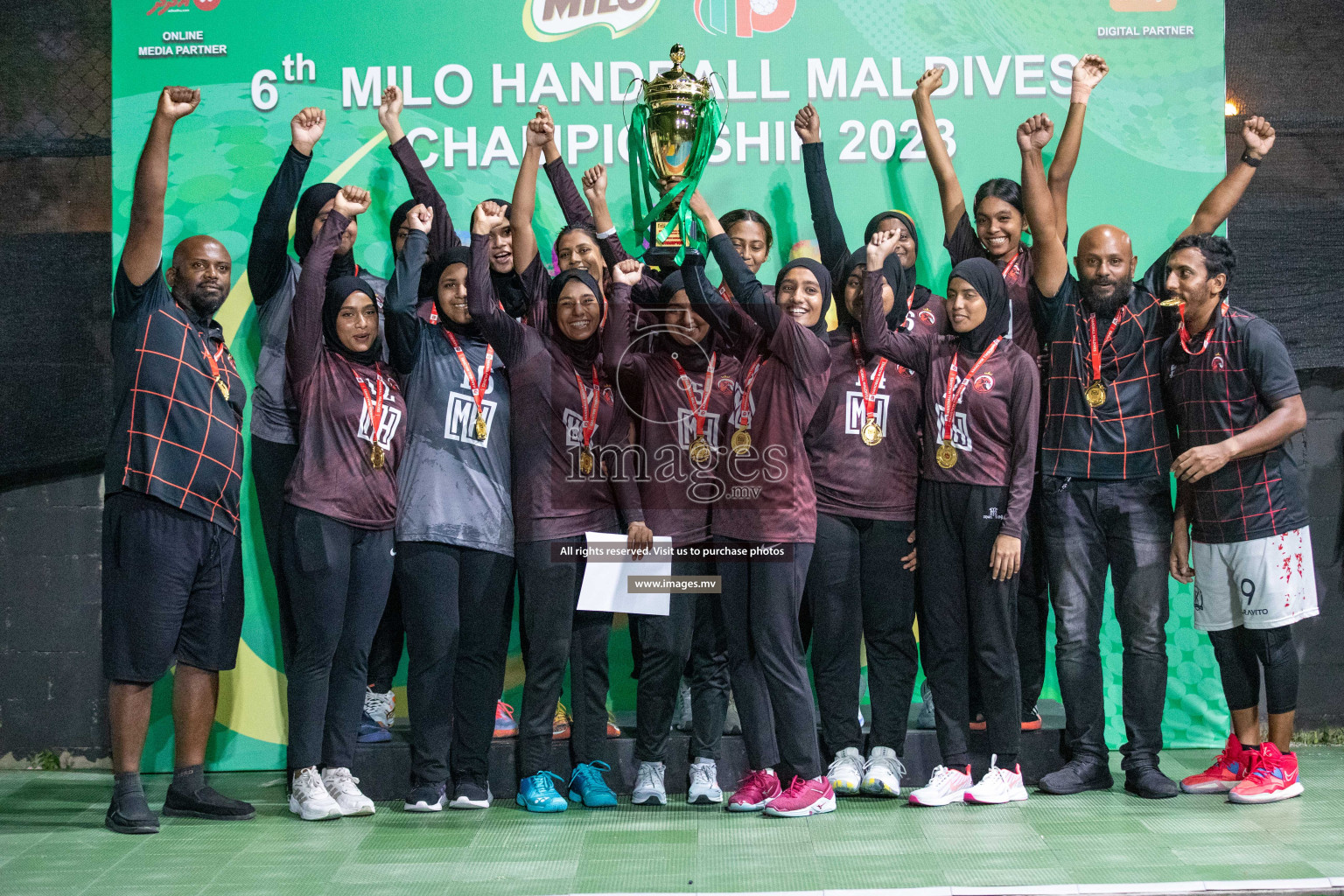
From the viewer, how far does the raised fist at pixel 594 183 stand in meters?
4.16

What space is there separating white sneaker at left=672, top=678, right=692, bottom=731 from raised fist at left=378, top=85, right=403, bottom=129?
7.35ft

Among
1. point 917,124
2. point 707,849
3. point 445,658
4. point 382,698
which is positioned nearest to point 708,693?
point 707,849

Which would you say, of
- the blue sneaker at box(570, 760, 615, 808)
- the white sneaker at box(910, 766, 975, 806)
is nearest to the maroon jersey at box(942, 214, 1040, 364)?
the white sneaker at box(910, 766, 975, 806)

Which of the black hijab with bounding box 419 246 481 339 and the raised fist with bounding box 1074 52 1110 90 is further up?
the raised fist with bounding box 1074 52 1110 90

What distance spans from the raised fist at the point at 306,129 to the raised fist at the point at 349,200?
0.92ft

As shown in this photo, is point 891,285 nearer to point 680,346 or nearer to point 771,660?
point 680,346

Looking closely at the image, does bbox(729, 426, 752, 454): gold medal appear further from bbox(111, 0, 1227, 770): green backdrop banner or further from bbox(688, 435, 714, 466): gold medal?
bbox(111, 0, 1227, 770): green backdrop banner

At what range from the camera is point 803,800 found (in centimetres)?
358

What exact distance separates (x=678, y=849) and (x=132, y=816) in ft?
→ 5.43

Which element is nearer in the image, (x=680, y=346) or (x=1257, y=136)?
(x=680, y=346)

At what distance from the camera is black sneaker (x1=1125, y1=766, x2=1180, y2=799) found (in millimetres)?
3766

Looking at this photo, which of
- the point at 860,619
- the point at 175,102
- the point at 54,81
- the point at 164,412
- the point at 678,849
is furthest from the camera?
the point at 54,81

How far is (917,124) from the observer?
4359 millimetres

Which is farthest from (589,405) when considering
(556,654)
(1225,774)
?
(1225,774)
